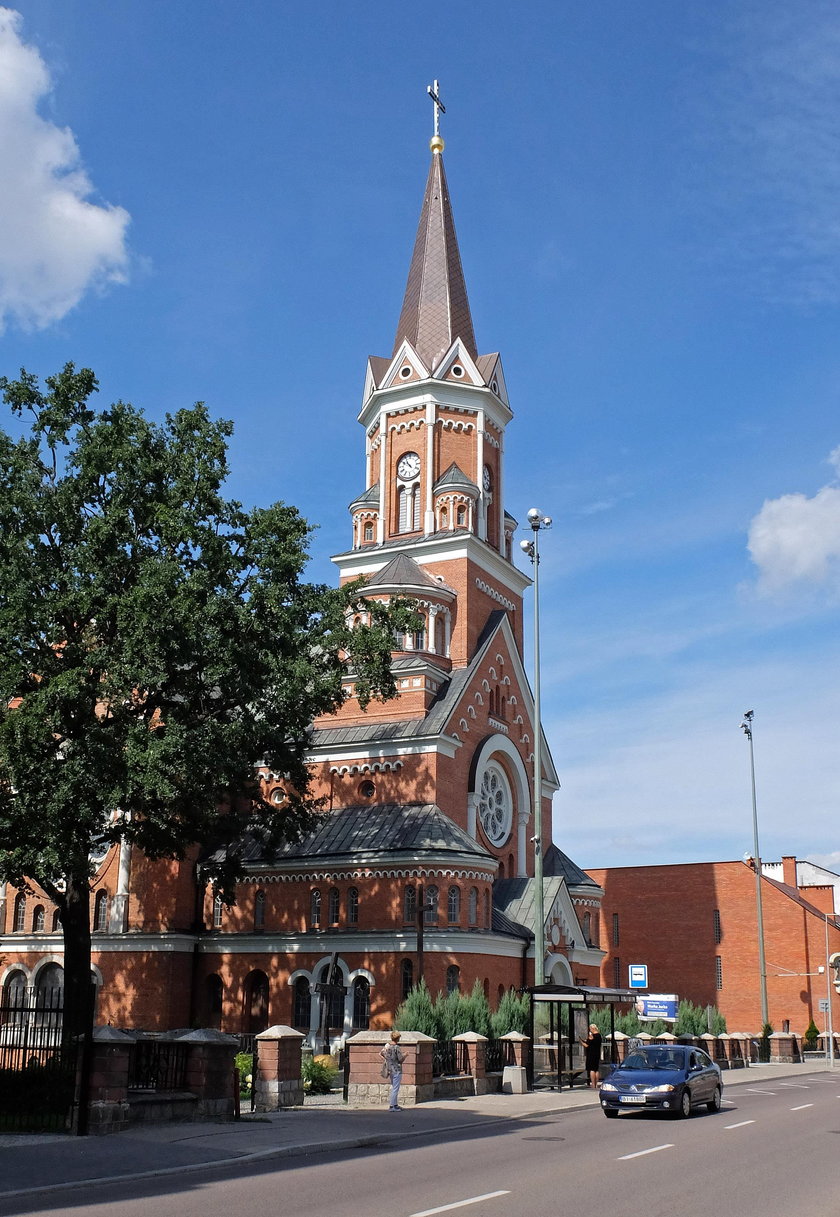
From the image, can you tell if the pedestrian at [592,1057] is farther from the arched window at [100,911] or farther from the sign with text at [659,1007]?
the arched window at [100,911]

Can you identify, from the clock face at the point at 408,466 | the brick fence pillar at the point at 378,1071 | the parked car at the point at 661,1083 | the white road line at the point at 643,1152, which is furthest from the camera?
the clock face at the point at 408,466

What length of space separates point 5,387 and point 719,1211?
23.8 meters

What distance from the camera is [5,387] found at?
28.4 meters

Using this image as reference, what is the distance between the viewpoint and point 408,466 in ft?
159

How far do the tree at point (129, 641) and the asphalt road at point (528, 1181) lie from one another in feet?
36.8

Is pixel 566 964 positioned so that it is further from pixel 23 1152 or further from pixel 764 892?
pixel 23 1152

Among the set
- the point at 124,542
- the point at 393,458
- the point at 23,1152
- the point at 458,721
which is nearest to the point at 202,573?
the point at 124,542

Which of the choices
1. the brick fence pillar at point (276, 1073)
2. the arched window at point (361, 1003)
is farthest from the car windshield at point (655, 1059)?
the arched window at point (361, 1003)

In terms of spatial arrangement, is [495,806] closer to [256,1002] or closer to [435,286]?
[256,1002]

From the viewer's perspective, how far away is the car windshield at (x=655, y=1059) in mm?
22483

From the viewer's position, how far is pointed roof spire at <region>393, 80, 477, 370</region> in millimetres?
50000

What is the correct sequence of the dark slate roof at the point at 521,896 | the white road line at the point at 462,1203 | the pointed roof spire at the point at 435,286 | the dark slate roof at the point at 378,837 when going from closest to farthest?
the white road line at the point at 462,1203, the dark slate roof at the point at 378,837, the dark slate roof at the point at 521,896, the pointed roof spire at the point at 435,286

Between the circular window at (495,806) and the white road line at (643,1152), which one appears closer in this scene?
the white road line at (643,1152)

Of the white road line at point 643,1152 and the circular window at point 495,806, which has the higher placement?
the circular window at point 495,806
